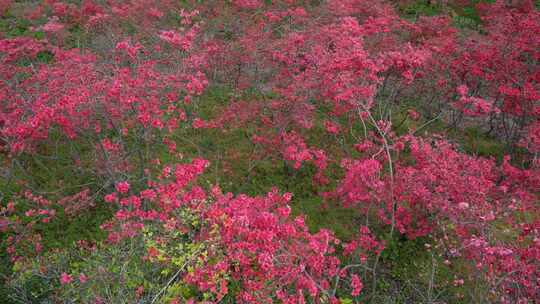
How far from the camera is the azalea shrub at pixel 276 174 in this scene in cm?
564

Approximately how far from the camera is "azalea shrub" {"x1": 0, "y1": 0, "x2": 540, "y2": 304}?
5.64 metres

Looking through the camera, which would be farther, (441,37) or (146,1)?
→ (146,1)

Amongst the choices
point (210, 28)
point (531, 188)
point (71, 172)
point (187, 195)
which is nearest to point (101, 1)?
point (210, 28)

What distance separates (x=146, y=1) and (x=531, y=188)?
42.3 feet

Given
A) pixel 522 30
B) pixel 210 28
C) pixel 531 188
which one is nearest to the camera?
pixel 531 188

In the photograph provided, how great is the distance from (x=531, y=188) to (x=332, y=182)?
408 cm

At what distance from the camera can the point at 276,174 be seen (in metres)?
10.3

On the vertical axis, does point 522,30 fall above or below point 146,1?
above

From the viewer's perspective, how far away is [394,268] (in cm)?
809

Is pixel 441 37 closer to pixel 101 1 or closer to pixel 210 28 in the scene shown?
pixel 210 28

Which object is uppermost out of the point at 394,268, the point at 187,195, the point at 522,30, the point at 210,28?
the point at 522,30

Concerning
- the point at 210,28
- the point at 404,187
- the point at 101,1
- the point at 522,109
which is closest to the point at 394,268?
the point at 404,187

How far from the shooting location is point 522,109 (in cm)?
1011

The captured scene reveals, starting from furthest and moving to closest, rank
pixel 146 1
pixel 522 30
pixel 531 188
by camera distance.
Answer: pixel 146 1, pixel 522 30, pixel 531 188
